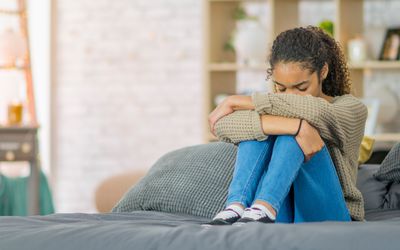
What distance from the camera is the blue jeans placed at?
2252 millimetres

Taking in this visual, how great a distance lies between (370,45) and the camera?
494 centimetres

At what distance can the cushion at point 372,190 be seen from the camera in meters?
2.90

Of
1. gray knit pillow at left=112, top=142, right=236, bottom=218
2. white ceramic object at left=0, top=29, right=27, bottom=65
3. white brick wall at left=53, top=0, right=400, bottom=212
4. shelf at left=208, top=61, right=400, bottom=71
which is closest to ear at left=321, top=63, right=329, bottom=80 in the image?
gray knit pillow at left=112, top=142, right=236, bottom=218

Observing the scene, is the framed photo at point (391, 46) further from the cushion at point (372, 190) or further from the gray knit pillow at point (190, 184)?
the gray knit pillow at point (190, 184)

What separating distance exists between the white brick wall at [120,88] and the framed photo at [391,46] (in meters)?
1.52

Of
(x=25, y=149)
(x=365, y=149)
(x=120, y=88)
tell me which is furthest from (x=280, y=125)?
(x=120, y=88)

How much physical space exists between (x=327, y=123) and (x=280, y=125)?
0.47ft

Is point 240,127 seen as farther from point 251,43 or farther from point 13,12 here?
point 13,12

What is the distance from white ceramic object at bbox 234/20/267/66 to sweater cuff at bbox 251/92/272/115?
251 centimetres

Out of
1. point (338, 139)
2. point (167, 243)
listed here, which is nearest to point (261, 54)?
point (338, 139)

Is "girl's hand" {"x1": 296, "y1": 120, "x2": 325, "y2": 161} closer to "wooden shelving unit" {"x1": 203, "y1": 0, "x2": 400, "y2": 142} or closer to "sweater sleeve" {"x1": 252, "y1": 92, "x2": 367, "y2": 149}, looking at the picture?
"sweater sleeve" {"x1": 252, "y1": 92, "x2": 367, "y2": 149}

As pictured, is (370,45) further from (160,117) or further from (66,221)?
(66,221)

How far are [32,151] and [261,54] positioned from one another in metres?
1.38

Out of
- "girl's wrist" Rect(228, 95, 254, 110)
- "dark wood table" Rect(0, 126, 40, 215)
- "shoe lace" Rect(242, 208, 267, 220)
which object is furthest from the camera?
"dark wood table" Rect(0, 126, 40, 215)
